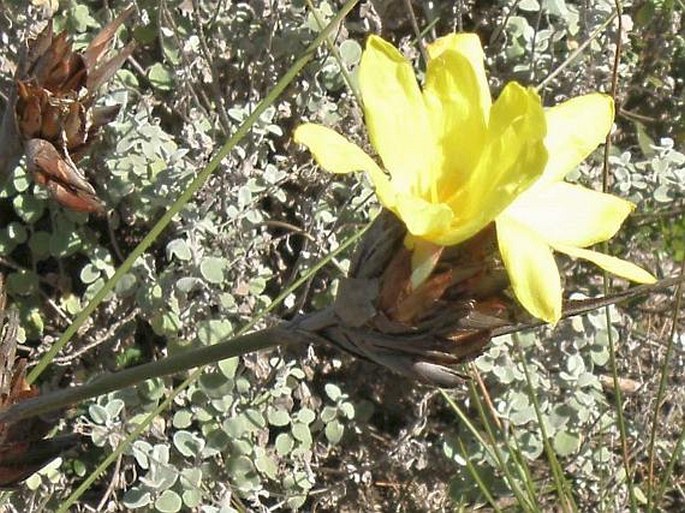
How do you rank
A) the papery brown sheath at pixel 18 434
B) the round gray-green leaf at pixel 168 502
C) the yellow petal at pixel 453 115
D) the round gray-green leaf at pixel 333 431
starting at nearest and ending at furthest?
the yellow petal at pixel 453 115, the papery brown sheath at pixel 18 434, the round gray-green leaf at pixel 168 502, the round gray-green leaf at pixel 333 431

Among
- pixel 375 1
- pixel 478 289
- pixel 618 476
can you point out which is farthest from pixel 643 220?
pixel 478 289

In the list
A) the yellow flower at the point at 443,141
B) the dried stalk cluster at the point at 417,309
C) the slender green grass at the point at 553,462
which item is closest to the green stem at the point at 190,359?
the dried stalk cluster at the point at 417,309

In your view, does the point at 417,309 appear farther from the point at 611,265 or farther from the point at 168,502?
the point at 168,502

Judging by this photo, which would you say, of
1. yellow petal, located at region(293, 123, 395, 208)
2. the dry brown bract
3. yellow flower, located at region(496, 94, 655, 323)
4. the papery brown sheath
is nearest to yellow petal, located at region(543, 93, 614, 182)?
yellow flower, located at region(496, 94, 655, 323)

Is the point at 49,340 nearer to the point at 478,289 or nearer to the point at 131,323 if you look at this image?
the point at 131,323

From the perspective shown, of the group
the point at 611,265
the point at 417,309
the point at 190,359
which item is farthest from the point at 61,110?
the point at 611,265

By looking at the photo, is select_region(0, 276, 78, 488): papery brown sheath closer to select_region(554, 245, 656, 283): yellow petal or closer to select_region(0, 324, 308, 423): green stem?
select_region(0, 324, 308, 423): green stem

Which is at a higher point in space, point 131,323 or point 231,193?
point 231,193

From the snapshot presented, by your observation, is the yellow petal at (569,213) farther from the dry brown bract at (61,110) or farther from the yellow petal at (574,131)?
the dry brown bract at (61,110)
